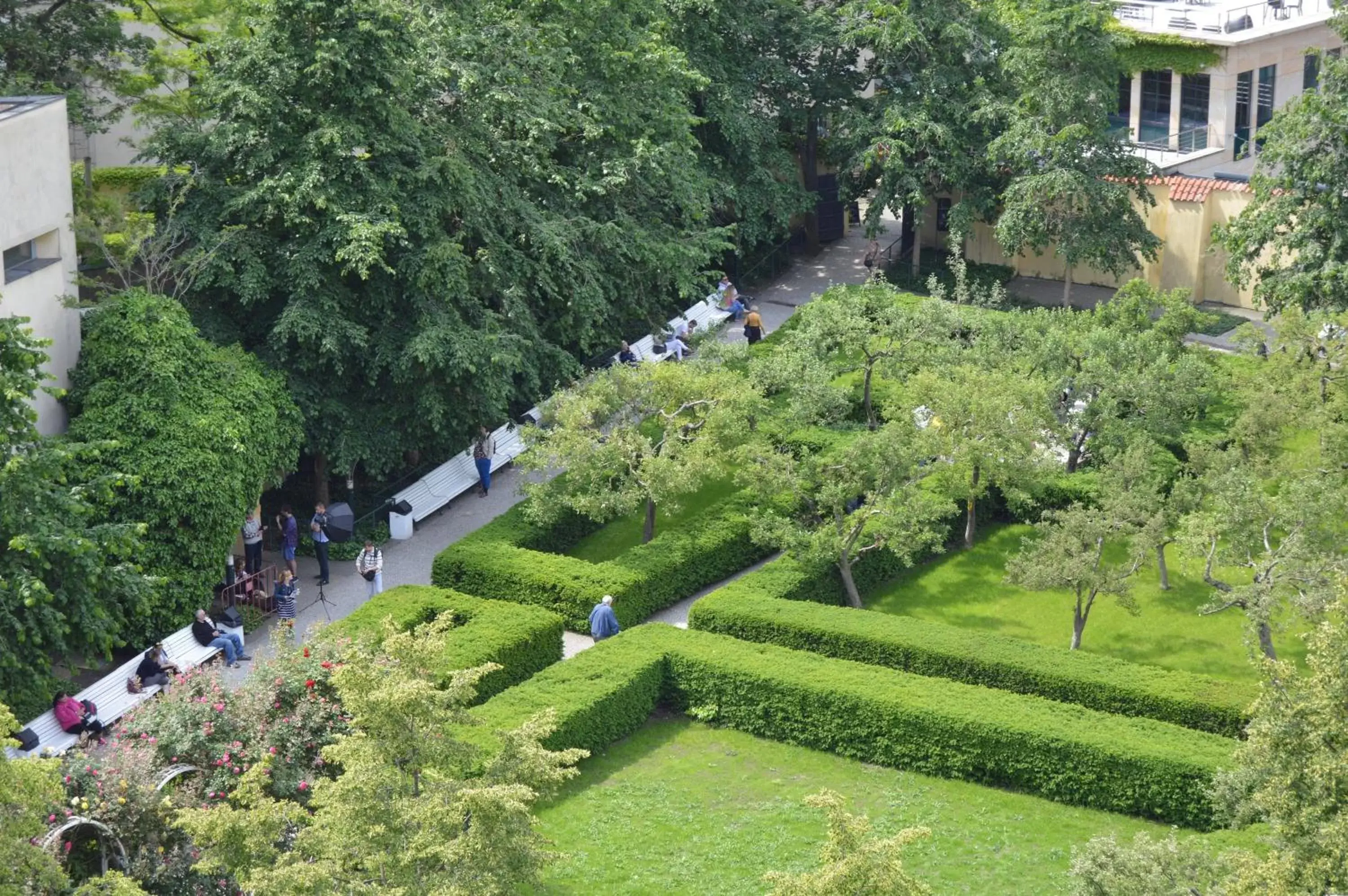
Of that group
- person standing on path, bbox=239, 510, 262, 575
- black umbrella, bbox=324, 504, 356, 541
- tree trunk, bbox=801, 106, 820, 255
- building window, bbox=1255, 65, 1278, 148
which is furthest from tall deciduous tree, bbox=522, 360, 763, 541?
building window, bbox=1255, 65, 1278, 148

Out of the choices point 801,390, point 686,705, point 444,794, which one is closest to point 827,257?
point 801,390

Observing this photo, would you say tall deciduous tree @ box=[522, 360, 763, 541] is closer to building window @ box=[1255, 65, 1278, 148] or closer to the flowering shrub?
the flowering shrub

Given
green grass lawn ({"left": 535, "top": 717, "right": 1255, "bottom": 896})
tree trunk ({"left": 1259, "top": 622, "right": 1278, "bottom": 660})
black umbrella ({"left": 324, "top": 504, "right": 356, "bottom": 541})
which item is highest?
black umbrella ({"left": 324, "top": 504, "right": 356, "bottom": 541})

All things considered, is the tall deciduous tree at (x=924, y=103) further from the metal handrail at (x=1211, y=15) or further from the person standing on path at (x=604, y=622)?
the person standing on path at (x=604, y=622)

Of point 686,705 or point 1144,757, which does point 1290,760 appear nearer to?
point 1144,757

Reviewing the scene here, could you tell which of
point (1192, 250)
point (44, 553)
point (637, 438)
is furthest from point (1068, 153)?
point (44, 553)

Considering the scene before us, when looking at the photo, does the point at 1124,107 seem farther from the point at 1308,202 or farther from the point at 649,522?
the point at 649,522
